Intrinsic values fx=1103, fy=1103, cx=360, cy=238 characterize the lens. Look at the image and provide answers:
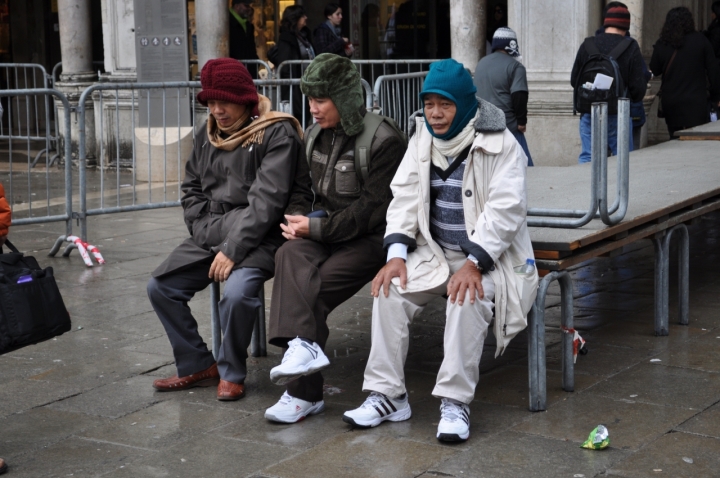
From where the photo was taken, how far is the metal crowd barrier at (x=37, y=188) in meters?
8.36

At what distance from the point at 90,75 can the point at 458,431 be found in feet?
37.0

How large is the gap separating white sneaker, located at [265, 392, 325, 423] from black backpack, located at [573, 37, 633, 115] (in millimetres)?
4124

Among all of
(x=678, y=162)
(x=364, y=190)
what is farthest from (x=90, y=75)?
(x=364, y=190)

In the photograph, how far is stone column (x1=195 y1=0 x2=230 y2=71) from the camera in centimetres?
1320

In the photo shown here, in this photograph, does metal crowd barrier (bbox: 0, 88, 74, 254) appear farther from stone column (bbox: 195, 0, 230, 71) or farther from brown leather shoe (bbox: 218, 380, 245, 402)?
brown leather shoe (bbox: 218, 380, 245, 402)

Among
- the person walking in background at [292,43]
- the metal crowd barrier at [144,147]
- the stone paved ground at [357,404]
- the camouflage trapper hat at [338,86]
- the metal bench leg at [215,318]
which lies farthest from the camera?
the person walking in background at [292,43]

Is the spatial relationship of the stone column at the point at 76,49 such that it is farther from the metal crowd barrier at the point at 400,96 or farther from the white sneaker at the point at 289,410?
the white sneaker at the point at 289,410

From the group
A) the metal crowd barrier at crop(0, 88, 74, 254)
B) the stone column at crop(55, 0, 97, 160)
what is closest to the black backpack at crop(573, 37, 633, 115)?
the metal crowd barrier at crop(0, 88, 74, 254)

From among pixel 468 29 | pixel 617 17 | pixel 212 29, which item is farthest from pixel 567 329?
pixel 212 29

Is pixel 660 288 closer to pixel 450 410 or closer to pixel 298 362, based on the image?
pixel 450 410

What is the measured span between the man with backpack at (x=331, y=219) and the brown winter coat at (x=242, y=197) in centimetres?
10

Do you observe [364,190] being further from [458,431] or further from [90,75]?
[90,75]

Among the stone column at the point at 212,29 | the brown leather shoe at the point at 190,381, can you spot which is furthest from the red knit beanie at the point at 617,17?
the stone column at the point at 212,29

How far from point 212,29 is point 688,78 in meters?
5.87
